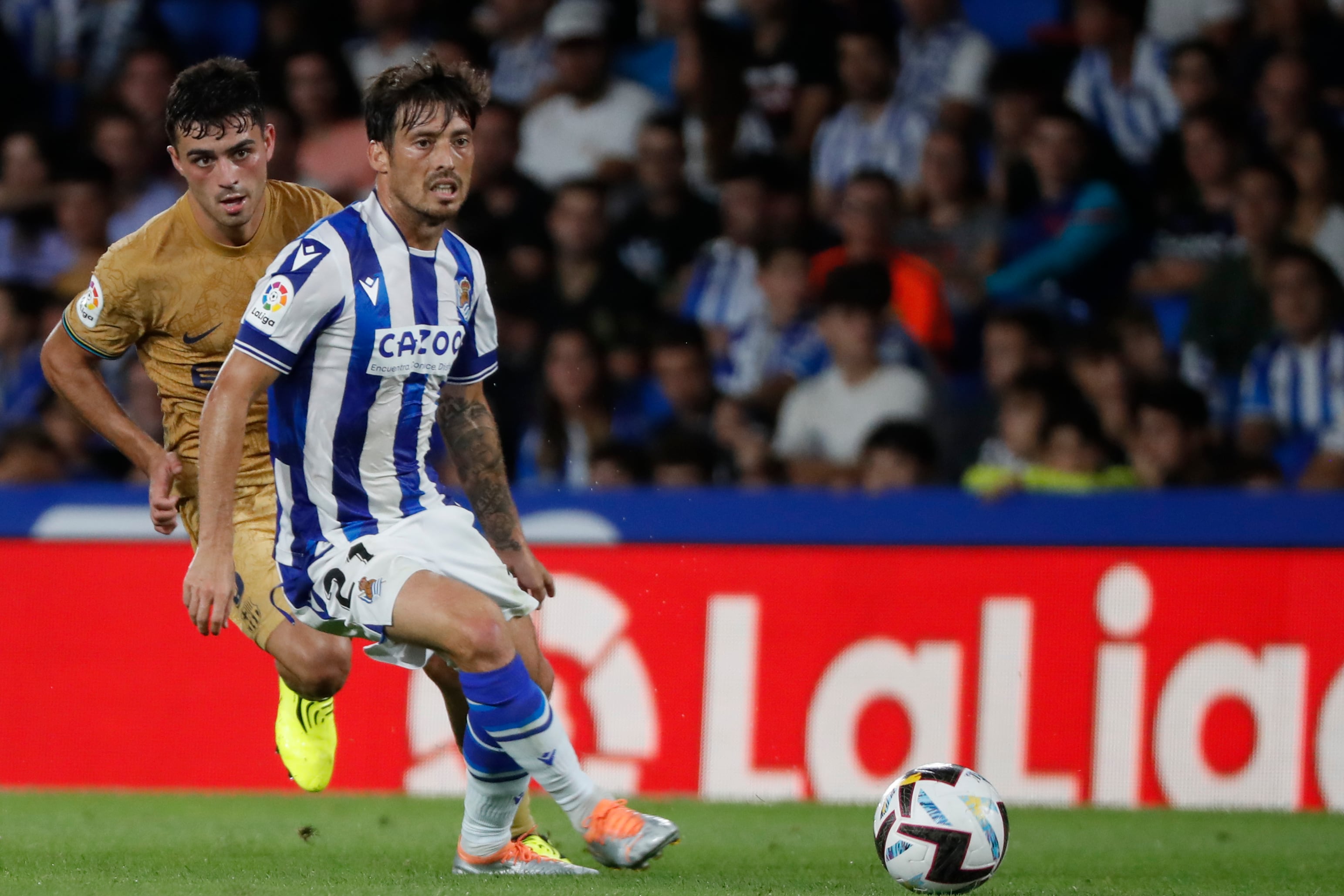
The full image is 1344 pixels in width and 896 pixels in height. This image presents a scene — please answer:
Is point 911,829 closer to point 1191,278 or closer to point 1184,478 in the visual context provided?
point 1184,478

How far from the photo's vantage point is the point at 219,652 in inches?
311

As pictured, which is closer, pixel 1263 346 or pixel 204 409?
pixel 204 409

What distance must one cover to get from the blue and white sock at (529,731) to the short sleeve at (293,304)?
0.97m

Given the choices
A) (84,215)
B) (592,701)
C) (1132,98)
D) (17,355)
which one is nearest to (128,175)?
(84,215)

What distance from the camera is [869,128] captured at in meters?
10.0

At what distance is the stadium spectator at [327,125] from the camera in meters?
10.7

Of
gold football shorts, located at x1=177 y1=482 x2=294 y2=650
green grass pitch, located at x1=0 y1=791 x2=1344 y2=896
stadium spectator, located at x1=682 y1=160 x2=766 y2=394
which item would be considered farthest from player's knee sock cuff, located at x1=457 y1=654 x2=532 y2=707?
stadium spectator, located at x1=682 y1=160 x2=766 y2=394

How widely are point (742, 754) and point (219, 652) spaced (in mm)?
2336

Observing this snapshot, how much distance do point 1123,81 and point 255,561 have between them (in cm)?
615

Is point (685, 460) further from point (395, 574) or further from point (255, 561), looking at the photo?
point (395, 574)

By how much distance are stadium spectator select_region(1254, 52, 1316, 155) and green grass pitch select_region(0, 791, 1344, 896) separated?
384 centimetres

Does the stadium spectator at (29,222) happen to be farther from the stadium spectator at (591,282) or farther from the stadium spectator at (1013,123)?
the stadium spectator at (1013,123)

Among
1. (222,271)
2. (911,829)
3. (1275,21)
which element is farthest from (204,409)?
(1275,21)

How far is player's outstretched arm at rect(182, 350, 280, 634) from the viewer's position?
4.50m
